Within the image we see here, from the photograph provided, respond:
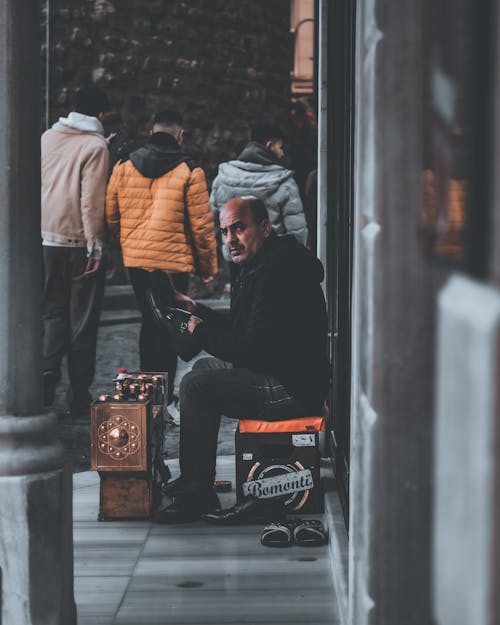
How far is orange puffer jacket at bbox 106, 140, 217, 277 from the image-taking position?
6.44 metres

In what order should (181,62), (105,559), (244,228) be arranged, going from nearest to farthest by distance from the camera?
(105,559)
(244,228)
(181,62)

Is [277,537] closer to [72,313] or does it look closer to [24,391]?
[24,391]

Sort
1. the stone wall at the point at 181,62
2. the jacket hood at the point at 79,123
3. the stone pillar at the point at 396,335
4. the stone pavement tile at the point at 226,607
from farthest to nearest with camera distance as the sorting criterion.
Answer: the stone wall at the point at 181,62, the jacket hood at the point at 79,123, the stone pavement tile at the point at 226,607, the stone pillar at the point at 396,335

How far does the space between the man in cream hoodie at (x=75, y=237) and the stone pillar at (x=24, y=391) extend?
11.8 feet

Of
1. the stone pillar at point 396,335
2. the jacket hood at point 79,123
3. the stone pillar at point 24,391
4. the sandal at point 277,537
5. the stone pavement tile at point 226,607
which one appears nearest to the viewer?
the stone pillar at point 396,335

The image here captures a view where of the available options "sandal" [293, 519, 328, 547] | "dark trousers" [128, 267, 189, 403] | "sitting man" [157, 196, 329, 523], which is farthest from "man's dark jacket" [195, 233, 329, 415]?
"dark trousers" [128, 267, 189, 403]

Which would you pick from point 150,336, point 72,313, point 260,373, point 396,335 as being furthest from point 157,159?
point 396,335

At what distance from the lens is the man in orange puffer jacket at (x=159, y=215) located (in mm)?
6438

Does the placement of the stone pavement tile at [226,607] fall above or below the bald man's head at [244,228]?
below

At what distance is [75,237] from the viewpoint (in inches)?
268

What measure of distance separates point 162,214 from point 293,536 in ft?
8.63

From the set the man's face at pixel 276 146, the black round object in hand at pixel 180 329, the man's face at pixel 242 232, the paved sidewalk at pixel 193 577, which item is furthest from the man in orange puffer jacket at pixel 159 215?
the paved sidewalk at pixel 193 577

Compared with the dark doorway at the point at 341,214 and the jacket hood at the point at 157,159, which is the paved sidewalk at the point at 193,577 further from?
the jacket hood at the point at 157,159

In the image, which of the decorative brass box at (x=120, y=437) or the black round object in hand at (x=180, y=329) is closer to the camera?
the decorative brass box at (x=120, y=437)
